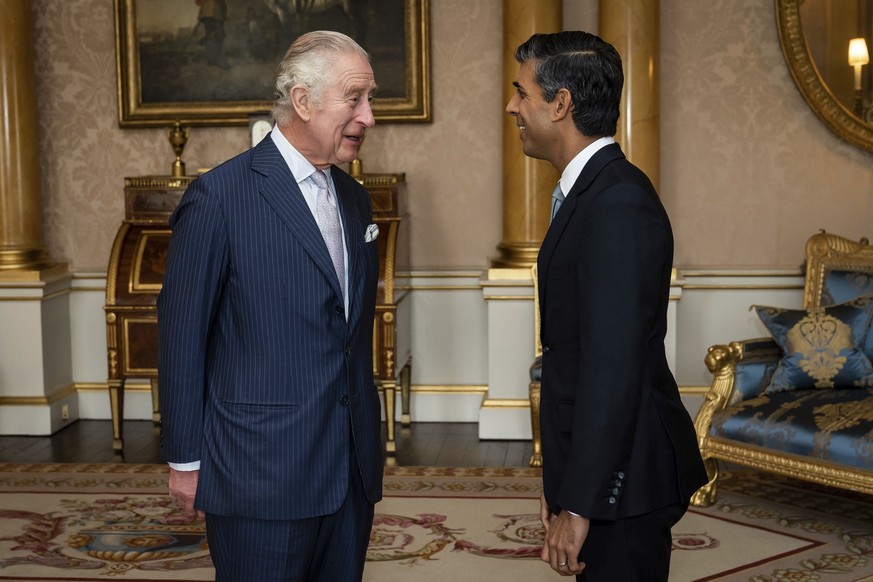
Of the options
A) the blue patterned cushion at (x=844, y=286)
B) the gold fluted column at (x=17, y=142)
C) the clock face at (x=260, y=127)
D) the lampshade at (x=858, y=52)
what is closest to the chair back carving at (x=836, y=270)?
the blue patterned cushion at (x=844, y=286)

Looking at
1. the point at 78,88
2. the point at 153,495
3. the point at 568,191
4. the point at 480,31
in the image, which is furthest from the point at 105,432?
the point at 568,191

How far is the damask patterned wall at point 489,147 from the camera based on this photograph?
612 centimetres

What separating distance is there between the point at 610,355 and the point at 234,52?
4.85 metres

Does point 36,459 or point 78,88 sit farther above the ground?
point 78,88

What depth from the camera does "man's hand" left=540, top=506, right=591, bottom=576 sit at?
6.60ft

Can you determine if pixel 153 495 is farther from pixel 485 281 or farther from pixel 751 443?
pixel 751 443

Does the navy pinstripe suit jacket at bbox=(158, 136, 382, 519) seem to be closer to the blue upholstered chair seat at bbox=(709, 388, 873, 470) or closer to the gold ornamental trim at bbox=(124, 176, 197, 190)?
the blue upholstered chair seat at bbox=(709, 388, 873, 470)

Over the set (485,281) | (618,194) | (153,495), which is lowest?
(153,495)

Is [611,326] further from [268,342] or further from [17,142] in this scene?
[17,142]

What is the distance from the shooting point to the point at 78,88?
6520 mm

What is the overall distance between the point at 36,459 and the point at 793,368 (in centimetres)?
381

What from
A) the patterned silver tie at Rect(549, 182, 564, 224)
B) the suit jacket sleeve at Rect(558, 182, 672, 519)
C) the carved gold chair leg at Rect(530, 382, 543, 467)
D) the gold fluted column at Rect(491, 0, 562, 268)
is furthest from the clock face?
the suit jacket sleeve at Rect(558, 182, 672, 519)

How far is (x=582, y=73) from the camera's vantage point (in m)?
A: 2.03

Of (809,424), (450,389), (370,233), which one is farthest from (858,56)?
(370,233)
